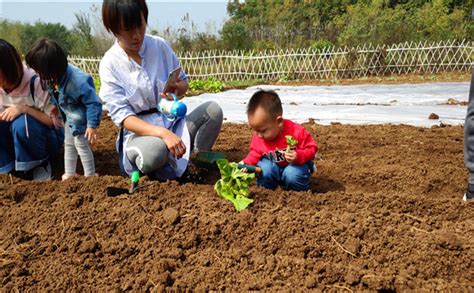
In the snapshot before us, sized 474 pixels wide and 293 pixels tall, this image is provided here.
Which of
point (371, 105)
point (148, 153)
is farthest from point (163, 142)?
point (371, 105)

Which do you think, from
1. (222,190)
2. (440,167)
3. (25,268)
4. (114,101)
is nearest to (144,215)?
(222,190)

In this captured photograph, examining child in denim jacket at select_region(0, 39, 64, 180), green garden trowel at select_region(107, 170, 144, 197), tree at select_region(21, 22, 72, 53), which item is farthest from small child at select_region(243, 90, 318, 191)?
tree at select_region(21, 22, 72, 53)

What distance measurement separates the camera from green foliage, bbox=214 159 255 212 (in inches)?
81.5

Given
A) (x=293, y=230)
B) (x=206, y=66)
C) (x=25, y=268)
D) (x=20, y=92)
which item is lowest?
(x=206, y=66)

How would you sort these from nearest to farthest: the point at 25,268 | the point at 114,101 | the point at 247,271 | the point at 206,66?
1. the point at 247,271
2. the point at 25,268
3. the point at 114,101
4. the point at 206,66

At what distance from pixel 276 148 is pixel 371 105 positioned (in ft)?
12.6

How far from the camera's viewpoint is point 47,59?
275 cm

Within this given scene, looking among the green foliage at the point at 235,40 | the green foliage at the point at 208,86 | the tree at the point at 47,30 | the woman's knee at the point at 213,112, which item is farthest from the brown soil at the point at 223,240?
the tree at the point at 47,30

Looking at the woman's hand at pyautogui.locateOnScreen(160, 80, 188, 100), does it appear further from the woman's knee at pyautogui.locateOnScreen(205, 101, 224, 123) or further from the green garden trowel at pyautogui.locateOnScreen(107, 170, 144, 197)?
the green garden trowel at pyautogui.locateOnScreen(107, 170, 144, 197)

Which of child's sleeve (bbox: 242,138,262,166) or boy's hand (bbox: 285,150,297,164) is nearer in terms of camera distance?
boy's hand (bbox: 285,150,297,164)

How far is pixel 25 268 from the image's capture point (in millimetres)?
1771

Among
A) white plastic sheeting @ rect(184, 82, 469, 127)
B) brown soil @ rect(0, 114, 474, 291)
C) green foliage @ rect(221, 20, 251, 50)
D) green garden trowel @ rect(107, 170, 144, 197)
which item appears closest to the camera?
brown soil @ rect(0, 114, 474, 291)

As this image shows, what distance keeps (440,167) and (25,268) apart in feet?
8.86

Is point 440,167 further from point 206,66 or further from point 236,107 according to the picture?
point 206,66
